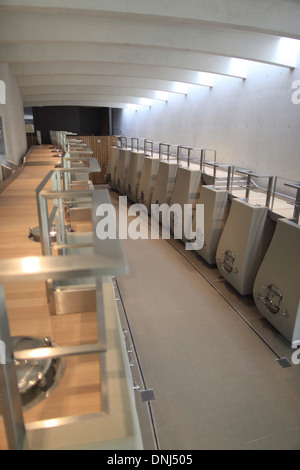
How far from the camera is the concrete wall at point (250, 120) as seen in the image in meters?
5.18

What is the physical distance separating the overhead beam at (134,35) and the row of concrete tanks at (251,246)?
74.5 inches

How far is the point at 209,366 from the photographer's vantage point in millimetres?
2611

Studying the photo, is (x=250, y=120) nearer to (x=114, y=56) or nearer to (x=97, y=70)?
(x=114, y=56)

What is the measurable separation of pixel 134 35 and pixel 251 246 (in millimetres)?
3475

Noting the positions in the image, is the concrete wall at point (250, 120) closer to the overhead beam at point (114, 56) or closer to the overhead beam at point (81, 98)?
the overhead beam at point (114, 56)

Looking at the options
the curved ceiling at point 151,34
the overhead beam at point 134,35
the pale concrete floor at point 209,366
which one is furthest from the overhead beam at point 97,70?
the pale concrete floor at point 209,366

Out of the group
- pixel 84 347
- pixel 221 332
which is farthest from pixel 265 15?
pixel 84 347

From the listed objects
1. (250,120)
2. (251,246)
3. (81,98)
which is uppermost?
(81,98)

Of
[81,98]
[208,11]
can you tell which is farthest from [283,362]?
[81,98]

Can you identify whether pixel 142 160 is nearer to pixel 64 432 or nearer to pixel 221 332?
pixel 221 332

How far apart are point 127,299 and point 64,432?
2759 mm

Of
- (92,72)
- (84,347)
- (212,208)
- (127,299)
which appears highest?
(92,72)

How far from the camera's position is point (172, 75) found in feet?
24.3

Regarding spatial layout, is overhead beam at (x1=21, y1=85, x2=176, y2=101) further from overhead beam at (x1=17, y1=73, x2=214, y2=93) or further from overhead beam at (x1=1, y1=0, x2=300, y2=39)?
overhead beam at (x1=1, y1=0, x2=300, y2=39)
